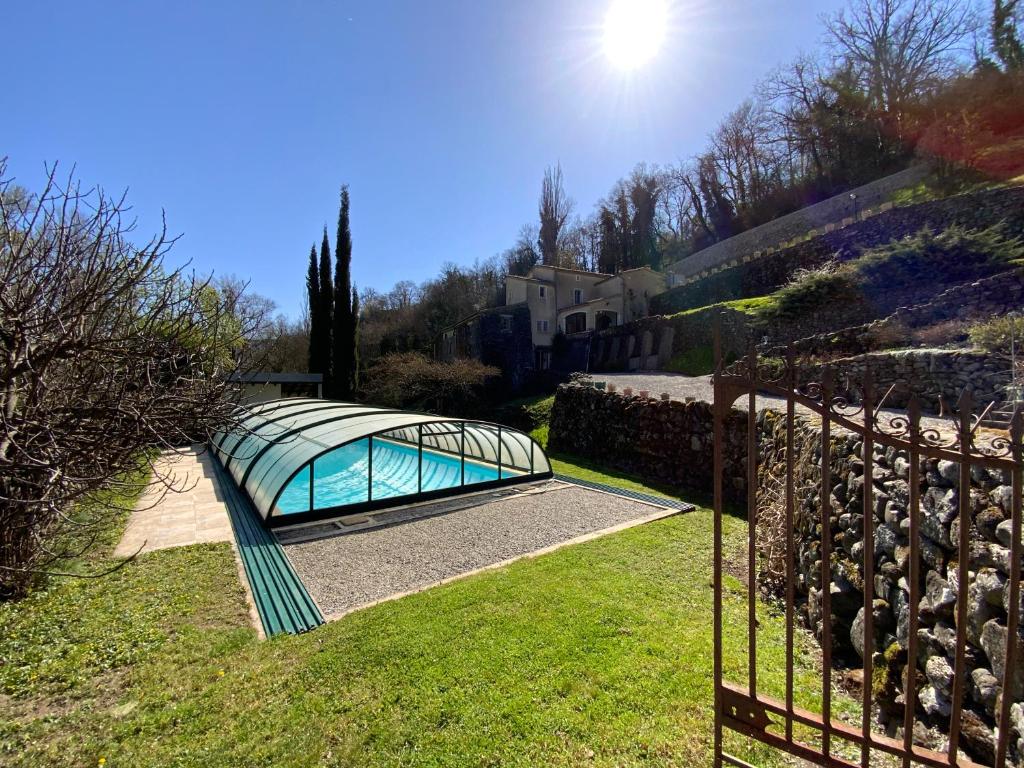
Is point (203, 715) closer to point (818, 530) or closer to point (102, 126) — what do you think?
point (818, 530)

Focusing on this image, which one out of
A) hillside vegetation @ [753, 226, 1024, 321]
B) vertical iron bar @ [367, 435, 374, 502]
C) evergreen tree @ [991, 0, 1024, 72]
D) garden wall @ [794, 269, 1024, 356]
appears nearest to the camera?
vertical iron bar @ [367, 435, 374, 502]

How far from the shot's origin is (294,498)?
7914mm

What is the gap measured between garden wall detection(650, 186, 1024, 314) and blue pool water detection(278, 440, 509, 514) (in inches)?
678

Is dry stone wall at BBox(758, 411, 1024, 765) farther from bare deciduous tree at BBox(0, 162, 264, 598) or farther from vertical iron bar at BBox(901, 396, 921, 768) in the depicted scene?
bare deciduous tree at BBox(0, 162, 264, 598)

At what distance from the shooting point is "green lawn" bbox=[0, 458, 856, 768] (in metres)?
2.85

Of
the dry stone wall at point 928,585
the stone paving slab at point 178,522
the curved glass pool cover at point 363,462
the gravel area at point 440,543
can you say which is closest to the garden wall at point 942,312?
the gravel area at point 440,543

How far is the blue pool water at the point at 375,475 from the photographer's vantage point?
8.04 meters

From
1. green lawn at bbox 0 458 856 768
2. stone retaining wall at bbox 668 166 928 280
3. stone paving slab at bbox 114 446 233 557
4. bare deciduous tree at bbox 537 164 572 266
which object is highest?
bare deciduous tree at bbox 537 164 572 266

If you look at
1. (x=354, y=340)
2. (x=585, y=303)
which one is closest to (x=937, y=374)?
(x=585, y=303)

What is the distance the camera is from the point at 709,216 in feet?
125

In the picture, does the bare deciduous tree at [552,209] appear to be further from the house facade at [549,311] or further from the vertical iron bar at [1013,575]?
the vertical iron bar at [1013,575]

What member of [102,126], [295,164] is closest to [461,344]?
[295,164]

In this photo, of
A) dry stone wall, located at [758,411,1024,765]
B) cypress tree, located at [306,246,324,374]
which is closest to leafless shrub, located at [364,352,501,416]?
cypress tree, located at [306,246,324,374]

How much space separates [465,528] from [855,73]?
36845 mm
